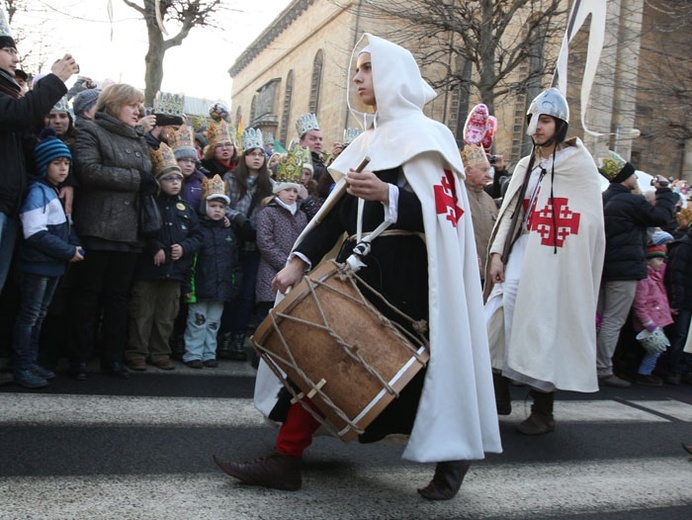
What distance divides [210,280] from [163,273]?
56 centimetres

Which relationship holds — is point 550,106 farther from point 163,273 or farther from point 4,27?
point 4,27

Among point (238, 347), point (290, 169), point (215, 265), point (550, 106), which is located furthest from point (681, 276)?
point (215, 265)

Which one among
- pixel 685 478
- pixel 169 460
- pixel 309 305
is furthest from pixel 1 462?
pixel 685 478

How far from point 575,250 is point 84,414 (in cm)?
369

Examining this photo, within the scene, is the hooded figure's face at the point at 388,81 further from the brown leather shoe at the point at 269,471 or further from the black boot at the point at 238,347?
the black boot at the point at 238,347

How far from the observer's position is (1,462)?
357 centimetres

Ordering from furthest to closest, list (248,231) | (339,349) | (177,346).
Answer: (248,231) → (177,346) → (339,349)

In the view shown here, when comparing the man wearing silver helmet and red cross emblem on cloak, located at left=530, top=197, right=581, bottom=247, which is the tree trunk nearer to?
the man wearing silver helmet

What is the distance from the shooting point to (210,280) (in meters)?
6.77

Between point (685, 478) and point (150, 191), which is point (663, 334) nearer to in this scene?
point (685, 478)

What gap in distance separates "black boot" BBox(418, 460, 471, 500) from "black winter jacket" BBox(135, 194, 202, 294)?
11.3 ft

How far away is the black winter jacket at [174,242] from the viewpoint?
6.32 metres

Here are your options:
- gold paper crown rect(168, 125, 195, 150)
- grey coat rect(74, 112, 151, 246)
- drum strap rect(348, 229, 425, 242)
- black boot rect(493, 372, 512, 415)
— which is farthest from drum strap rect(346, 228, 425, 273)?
gold paper crown rect(168, 125, 195, 150)

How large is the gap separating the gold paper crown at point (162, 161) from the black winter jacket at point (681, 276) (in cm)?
621
